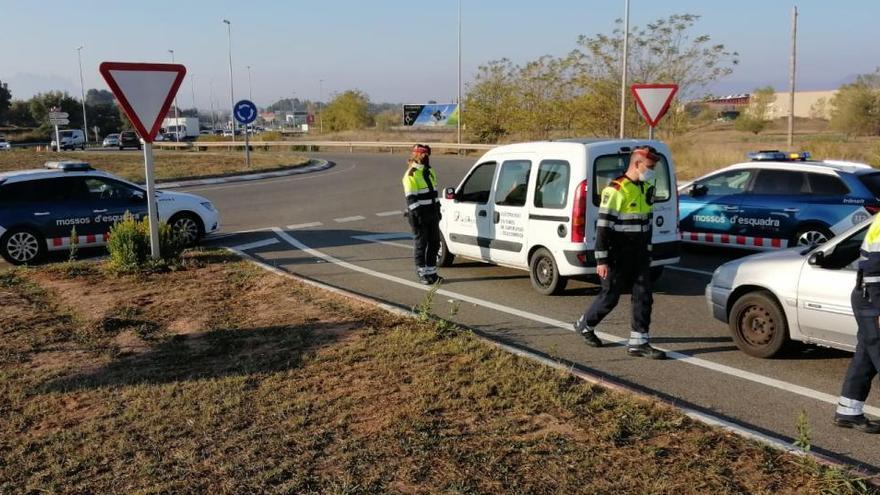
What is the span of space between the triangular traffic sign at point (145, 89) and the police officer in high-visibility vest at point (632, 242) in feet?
19.7

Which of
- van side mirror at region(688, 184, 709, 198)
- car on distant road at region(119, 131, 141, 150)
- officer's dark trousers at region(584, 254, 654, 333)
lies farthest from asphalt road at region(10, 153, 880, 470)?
car on distant road at region(119, 131, 141, 150)

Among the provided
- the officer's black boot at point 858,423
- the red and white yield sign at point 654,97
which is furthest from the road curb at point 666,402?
the red and white yield sign at point 654,97

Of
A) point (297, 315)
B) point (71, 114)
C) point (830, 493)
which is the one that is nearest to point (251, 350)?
point (297, 315)

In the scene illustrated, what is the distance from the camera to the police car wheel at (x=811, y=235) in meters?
10.1

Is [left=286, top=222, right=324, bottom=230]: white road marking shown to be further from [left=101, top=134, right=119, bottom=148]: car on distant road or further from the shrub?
[left=101, top=134, right=119, bottom=148]: car on distant road

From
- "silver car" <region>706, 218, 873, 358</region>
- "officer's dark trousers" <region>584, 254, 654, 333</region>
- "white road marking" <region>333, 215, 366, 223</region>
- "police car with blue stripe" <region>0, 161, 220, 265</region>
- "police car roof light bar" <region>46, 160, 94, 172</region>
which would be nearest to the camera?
"silver car" <region>706, 218, 873, 358</region>

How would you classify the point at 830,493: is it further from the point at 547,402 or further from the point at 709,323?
the point at 709,323

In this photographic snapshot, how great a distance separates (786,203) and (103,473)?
9.45m

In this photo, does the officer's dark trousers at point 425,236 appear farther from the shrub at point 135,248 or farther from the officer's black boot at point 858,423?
the officer's black boot at point 858,423

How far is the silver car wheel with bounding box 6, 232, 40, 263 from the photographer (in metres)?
11.4

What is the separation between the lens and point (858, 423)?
4586 mm

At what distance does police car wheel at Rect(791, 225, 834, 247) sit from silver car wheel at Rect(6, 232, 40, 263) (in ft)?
37.1

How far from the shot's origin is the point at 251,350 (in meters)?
6.22

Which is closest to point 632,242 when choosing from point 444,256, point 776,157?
point 444,256
